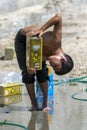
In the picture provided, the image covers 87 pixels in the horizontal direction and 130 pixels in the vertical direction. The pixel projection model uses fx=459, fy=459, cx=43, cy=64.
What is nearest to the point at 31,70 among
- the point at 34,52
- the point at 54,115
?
the point at 34,52

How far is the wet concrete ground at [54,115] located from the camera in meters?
6.12

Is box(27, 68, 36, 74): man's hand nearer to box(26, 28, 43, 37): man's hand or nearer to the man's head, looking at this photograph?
the man's head

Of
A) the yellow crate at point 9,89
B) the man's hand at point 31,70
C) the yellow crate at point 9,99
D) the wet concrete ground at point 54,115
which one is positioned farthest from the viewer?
the yellow crate at point 9,89

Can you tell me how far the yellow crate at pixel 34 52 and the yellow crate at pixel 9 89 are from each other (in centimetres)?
165

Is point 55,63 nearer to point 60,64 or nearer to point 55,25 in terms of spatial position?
point 60,64

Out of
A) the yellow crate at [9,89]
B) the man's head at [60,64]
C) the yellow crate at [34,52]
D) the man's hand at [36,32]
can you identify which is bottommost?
the yellow crate at [9,89]

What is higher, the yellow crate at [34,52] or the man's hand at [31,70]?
the yellow crate at [34,52]

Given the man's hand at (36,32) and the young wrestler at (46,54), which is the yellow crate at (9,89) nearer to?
the young wrestler at (46,54)

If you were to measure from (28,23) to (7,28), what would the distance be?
0.89 metres

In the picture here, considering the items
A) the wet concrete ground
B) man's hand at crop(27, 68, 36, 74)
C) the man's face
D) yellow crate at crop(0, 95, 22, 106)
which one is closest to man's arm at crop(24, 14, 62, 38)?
the man's face

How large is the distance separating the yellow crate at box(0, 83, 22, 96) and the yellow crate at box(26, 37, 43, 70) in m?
1.65

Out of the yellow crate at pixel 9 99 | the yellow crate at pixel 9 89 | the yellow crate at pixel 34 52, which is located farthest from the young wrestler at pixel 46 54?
the yellow crate at pixel 9 89

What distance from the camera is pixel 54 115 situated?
22.0 ft

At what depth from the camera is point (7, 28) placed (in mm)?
18609
